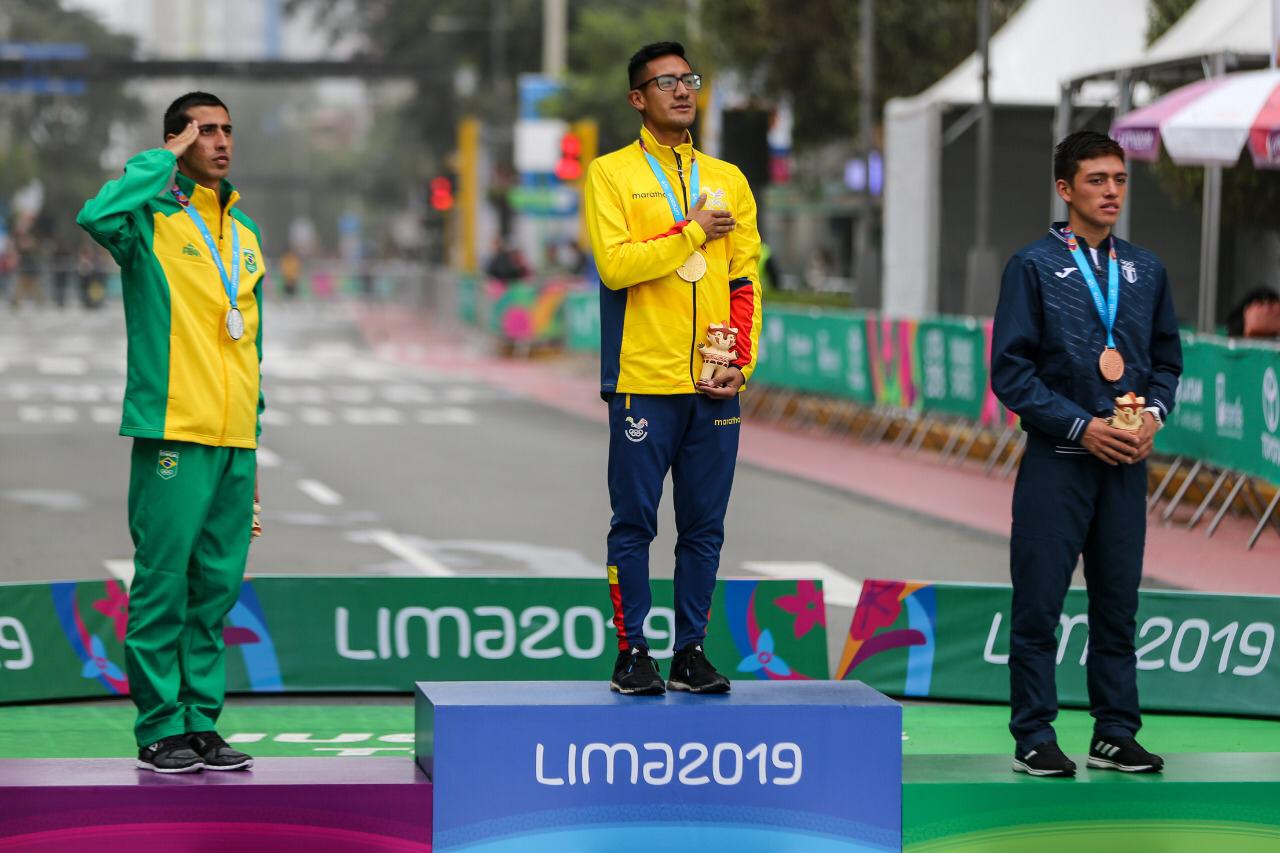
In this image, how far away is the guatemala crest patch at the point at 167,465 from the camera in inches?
250

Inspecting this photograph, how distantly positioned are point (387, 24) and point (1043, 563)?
81.1m

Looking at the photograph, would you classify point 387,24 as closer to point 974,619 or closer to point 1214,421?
point 1214,421

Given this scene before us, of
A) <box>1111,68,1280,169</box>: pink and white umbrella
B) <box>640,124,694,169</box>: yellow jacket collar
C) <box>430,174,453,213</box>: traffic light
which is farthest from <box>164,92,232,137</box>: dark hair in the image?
<box>430,174,453,213</box>: traffic light

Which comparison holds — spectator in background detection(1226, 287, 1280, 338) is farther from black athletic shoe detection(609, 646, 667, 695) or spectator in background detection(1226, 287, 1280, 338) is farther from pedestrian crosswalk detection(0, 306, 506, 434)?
black athletic shoe detection(609, 646, 667, 695)

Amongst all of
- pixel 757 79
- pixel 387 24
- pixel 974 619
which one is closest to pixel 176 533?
pixel 974 619

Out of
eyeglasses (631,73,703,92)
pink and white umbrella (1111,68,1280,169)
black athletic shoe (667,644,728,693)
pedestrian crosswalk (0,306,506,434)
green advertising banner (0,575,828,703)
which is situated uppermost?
pink and white umbrella (1111,68,1280,169)

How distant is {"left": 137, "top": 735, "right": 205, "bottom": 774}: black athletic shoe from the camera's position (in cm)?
626

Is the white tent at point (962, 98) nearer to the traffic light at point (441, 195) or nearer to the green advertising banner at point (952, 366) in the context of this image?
the green advertising banner at point (952, 366)

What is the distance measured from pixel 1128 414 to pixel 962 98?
63.8 ft

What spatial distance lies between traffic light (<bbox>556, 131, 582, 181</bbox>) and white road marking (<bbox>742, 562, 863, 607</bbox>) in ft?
88.0

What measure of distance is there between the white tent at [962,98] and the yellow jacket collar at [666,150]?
18559mm

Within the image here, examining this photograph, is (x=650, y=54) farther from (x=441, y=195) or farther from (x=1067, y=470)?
(x=441, y=195)

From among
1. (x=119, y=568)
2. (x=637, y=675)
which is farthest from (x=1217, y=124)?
(x=637, y=675)

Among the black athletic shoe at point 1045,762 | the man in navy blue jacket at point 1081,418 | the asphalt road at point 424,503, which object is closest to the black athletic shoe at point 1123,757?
the man in navy blue jacket at point 1081,418
